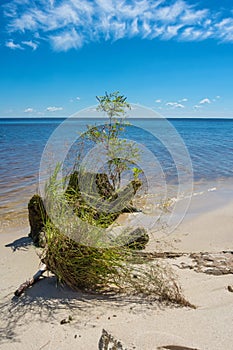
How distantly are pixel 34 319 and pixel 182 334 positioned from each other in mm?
1405

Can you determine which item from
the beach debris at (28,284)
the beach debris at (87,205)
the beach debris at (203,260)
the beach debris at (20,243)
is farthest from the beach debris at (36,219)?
the beach debris at (203,260)

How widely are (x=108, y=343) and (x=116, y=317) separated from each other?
53 cm

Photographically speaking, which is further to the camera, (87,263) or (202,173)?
(202,173)

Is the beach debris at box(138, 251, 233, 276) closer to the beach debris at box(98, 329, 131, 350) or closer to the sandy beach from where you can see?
the sandy beach

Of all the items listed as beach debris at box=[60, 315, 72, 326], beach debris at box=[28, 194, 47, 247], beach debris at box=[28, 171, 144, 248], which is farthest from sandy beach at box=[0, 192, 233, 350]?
beach debris at box=[28, 194, 47, 247]

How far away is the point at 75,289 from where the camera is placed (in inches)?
147

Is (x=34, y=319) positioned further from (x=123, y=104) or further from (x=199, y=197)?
(x=199, y=197)

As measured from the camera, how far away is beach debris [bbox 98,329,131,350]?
2.67 meters

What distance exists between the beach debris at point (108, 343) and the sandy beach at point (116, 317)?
0.04 m

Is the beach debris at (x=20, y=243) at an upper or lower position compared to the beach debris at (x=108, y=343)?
lower

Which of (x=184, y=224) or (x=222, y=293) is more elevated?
(x=222, y=293)

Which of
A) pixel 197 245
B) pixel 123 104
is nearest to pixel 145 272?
pixel 197 245

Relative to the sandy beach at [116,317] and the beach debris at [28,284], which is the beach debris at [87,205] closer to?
the beach debris at [28,284]

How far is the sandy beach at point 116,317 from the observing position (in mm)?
2844
